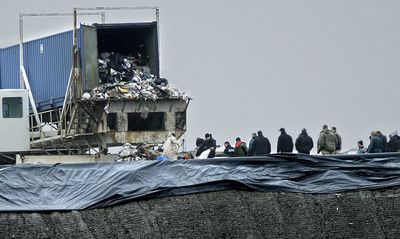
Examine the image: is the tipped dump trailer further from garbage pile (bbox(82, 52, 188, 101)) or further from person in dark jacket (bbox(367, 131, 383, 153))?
person in dark jacket (bbox(367, 131, 383, 153))

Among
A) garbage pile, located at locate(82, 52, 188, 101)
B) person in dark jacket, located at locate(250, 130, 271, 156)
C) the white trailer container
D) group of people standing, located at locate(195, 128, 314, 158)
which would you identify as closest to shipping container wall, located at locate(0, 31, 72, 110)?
the white trailer container

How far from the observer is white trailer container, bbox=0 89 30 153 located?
31.3 meters

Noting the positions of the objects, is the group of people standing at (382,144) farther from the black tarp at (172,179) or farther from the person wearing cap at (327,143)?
the black tarp at (172,179)

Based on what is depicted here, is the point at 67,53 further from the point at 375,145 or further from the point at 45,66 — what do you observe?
the point at 375,145

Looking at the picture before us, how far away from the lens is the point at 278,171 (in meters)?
14.8

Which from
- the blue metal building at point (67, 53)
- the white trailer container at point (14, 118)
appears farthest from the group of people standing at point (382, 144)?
the white trailer container at point (14, 118)

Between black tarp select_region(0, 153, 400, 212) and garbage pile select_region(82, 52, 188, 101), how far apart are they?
14397 millimetres

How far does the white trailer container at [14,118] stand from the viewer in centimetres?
3131

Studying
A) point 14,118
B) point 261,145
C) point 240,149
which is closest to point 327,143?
point 261,145

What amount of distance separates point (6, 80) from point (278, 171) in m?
19.9

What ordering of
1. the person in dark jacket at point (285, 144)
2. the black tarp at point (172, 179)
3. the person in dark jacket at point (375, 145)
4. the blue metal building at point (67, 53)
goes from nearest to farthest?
the black tarp at point (172, 179), the person in dark jacket at point (375, 145), the person in dark jacket at point (285, 144), the blue metal building at point (67, 53)

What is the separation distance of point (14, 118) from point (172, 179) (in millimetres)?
17901

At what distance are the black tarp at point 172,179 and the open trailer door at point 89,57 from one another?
49.5ft

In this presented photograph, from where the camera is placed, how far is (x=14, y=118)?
31.7 m
